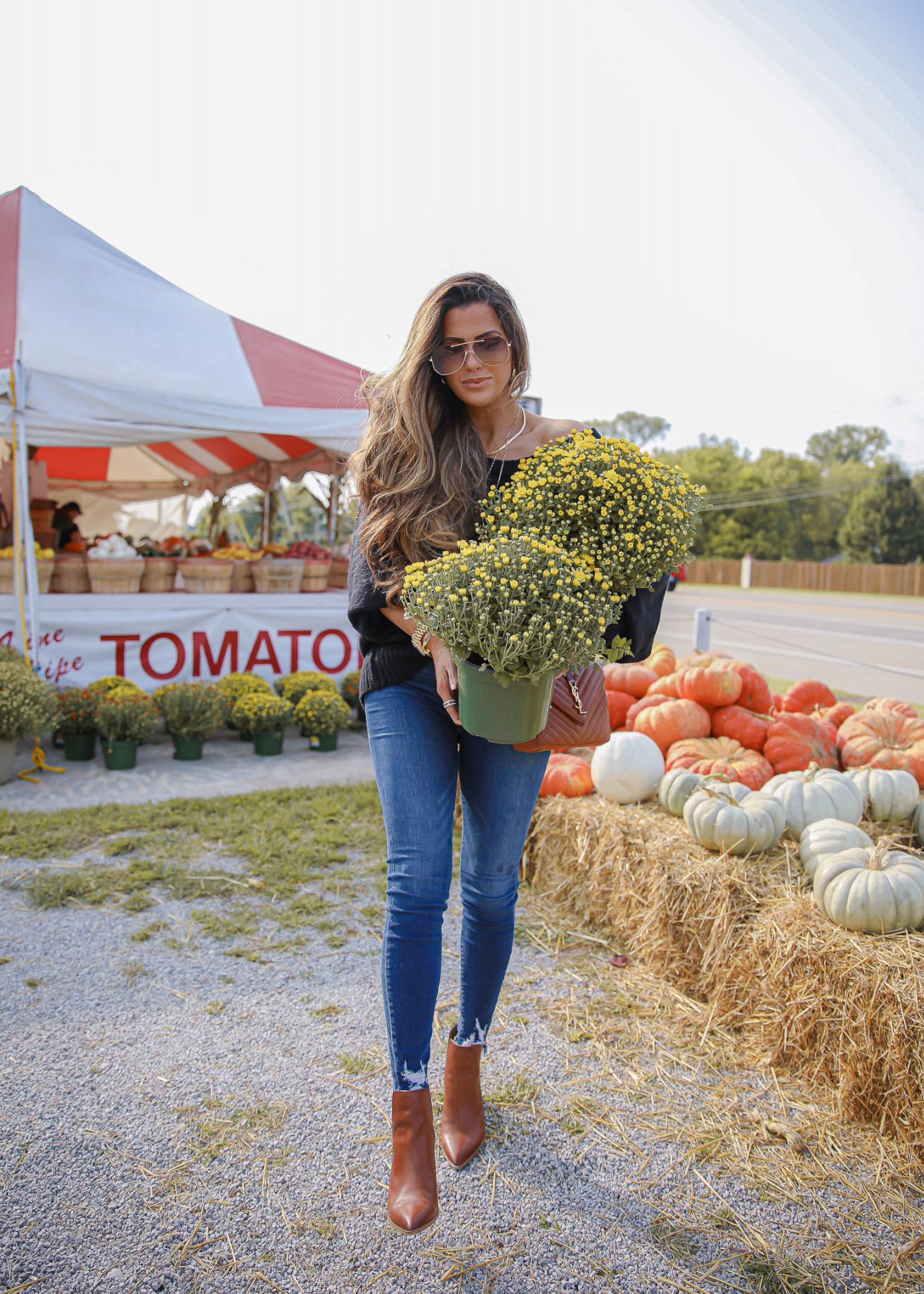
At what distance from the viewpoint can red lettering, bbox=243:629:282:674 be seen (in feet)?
22.3

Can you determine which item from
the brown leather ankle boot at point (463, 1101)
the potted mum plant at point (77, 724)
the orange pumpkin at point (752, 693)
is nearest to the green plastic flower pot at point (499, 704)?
the brown leather ankle boot at point (463, 1101)

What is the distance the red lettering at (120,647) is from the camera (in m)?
6.22

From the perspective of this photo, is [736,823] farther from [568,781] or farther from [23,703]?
[23,703]

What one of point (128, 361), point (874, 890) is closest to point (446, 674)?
point (874, 890)

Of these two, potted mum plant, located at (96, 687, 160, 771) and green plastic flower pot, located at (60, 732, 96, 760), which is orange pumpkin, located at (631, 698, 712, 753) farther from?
green plastic flower pot, located at (60, 732, 96, 760)

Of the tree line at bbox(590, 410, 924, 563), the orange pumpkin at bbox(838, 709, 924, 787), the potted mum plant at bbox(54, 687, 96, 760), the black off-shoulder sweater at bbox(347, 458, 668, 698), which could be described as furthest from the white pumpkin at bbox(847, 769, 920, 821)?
the tree line at bbox(590, 410, 924, 563)

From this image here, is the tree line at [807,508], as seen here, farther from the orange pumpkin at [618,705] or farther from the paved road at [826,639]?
the orange pumpkin at [618,705]

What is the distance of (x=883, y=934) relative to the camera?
85.0 inches

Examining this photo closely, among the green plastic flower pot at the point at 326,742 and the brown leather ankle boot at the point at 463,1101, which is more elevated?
the brown leather ankle boot at the point at 463,1101

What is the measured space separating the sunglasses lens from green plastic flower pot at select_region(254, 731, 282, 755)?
424cm

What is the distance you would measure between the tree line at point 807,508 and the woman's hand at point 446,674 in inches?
1898

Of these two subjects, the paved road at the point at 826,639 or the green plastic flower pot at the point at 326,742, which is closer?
the green plastic flower pot at the point at 326,742

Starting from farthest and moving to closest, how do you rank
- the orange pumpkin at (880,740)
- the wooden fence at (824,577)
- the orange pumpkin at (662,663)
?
the wooden fence at (824,577), the orange pumpkin at (662,663), the orange pumpkin at (880,740)

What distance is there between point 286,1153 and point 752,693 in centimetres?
285
